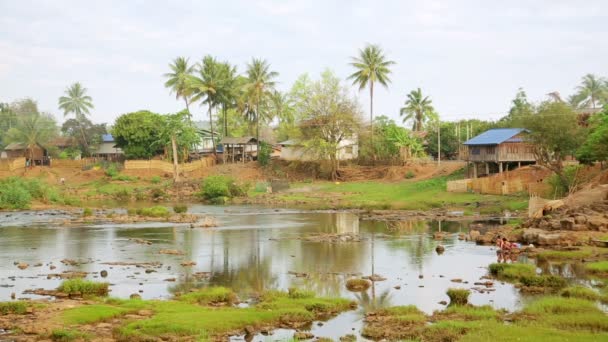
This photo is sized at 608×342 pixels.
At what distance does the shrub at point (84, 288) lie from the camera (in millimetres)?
27750

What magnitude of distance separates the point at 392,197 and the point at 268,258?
34.7 metres

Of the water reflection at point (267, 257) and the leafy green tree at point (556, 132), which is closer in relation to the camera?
the water reflection at point (267, 257)

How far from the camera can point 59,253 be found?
131ft

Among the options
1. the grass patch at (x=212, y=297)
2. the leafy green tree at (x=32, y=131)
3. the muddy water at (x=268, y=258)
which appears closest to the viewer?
the grass patch at (x=212, y=297)

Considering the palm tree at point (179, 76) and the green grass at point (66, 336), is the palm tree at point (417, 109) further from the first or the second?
the green grass at point (66, 336)

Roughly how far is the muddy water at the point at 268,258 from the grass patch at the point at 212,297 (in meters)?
1.47

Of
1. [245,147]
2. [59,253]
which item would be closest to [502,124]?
[245,147]

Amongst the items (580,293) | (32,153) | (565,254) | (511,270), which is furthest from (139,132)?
(580,293)

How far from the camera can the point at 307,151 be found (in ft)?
288

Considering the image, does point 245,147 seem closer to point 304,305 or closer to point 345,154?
point 345,154

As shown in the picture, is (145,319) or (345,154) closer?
(145,319)

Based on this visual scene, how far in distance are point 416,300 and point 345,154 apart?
66493 mm

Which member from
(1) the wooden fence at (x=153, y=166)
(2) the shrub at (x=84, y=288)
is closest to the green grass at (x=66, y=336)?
(2) the shrub at (x=84, y=288)

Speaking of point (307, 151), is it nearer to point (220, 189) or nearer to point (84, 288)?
point (220, 189)
